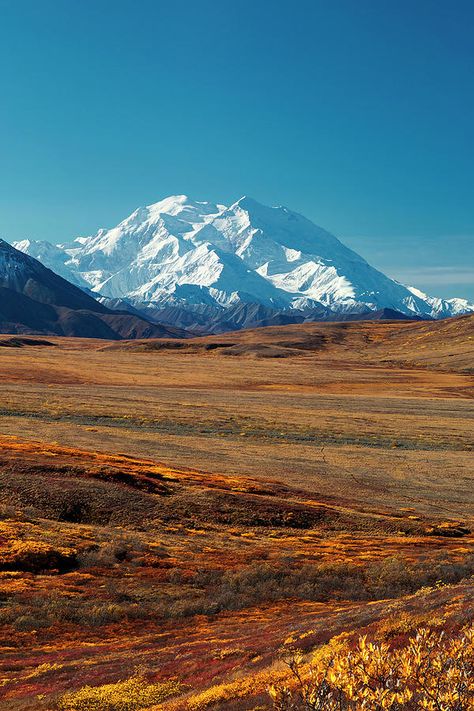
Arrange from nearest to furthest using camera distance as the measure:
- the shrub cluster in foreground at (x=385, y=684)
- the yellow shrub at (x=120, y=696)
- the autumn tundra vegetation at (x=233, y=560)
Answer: the shrub cluster in foreground at (x=385, y=684) < the autumn tundra vegetation at (x=233, y=560) < the yellow shrub at (x=120, y=696)

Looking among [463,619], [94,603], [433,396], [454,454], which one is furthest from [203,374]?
[463,619]

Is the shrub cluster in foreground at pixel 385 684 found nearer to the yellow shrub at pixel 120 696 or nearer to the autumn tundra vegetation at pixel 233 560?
the autumn tundra vegetation at pixel 233 560

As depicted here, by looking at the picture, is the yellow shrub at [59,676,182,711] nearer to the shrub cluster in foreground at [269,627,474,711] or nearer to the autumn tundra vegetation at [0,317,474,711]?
the autumn tundra vegetation at [0,317,474,711]

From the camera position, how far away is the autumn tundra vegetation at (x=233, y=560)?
1513 centimetres

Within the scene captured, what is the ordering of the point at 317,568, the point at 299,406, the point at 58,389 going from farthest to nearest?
1. the point at 58,389
2. the point at 299,406
3. the point at 317,568

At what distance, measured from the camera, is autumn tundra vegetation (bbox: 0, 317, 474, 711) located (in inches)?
596

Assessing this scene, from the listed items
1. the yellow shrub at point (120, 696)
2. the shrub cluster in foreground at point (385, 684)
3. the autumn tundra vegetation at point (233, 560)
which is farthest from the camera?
the yellow shrub at point (120, 696)

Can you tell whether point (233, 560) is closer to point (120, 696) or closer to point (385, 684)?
point (120, 696)

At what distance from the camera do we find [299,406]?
106188 mm

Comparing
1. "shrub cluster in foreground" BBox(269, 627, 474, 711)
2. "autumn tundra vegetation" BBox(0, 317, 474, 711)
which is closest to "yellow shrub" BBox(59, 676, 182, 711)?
"autumn tundra vegetation" BBox(0, 317, 474, 711)

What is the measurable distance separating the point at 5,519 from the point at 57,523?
333 cm

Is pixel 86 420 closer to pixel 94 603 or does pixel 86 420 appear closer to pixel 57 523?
pixel 57 523

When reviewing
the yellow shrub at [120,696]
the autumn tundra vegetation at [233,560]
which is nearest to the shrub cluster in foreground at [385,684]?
the autumn tundra vegetation at [233,560]

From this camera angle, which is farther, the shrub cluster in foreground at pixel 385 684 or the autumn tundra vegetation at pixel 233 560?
the autumn tundra vegetation at pixel 233 560
